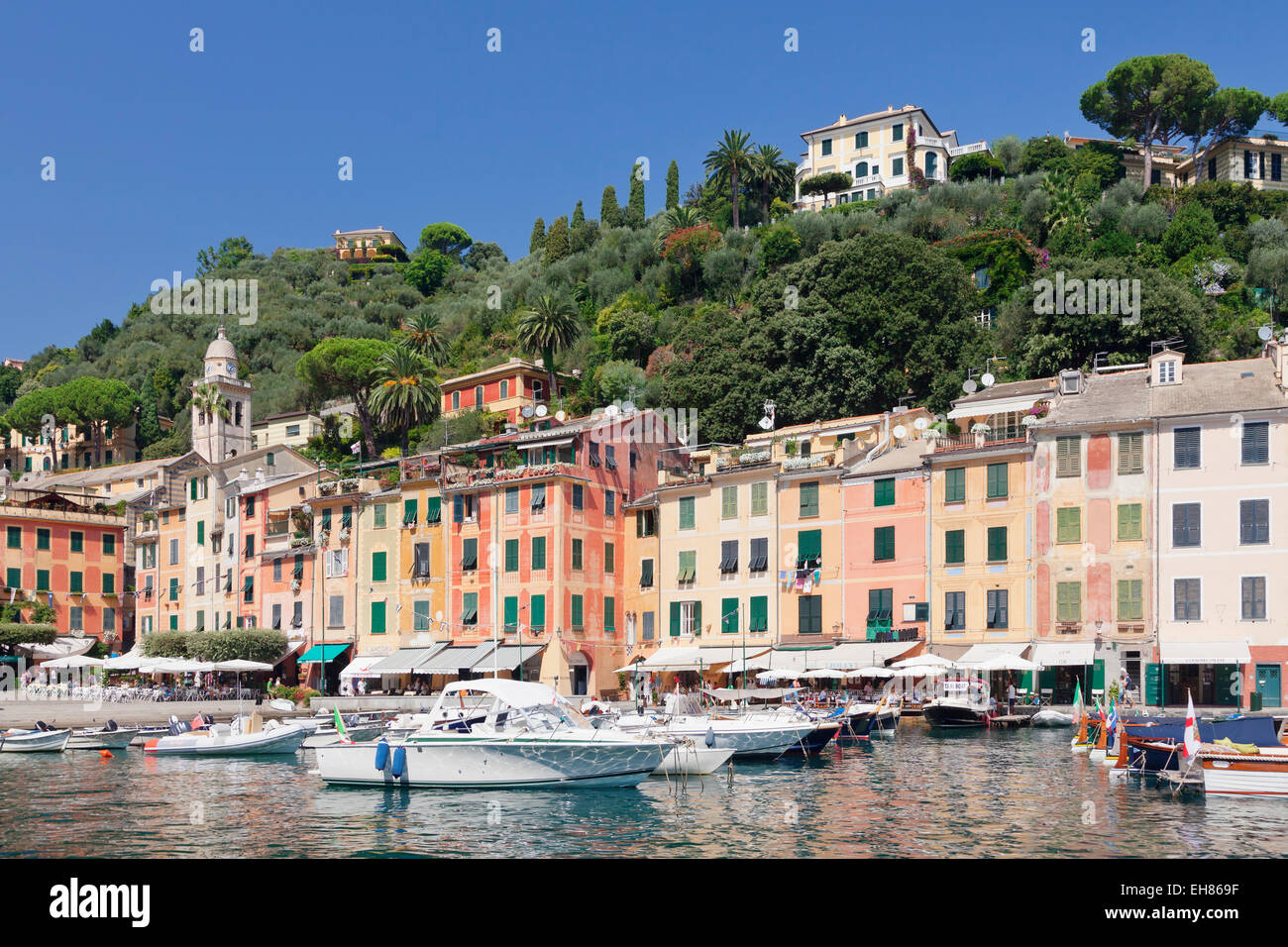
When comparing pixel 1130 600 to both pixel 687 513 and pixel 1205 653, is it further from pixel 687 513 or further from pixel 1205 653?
pixel 687 513

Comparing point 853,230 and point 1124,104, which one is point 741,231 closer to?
point 853,230

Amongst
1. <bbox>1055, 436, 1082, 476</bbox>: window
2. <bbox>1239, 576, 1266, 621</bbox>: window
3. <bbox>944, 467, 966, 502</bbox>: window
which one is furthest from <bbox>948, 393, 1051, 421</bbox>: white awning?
<bbox>1239, 576, 1266, 621</bbox>: window

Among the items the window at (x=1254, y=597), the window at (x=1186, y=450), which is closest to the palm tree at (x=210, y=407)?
the window at (x=1186, y=450)

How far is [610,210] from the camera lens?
14238 centimetres

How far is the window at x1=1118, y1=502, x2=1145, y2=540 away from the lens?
5244 centimetres

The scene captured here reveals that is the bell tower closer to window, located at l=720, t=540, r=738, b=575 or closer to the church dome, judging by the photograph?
the church dome

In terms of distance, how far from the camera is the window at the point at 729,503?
207ft

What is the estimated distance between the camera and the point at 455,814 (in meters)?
29.2

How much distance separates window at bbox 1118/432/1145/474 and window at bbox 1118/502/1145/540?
148 centimetres

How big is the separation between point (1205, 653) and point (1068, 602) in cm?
570

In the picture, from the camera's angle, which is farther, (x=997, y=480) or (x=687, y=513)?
(x=687, y=513)

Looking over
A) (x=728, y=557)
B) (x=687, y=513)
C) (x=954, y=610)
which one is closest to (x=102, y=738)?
(x=687, y=513)

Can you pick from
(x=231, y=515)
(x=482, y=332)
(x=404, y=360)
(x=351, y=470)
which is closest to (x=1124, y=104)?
(x=482, y=332)
